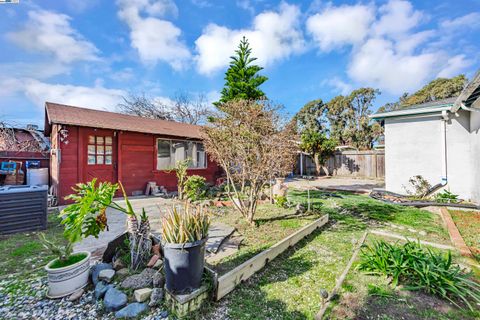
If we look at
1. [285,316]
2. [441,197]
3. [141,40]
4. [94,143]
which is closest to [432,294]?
[285,316]

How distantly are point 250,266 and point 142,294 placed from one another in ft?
4.13

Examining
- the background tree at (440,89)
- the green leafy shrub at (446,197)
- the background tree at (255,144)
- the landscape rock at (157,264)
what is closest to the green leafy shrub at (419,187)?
the green leafy shrub at (446,197)

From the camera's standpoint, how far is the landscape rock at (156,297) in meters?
2.01

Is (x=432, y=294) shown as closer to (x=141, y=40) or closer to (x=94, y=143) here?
(x=94, y=143)

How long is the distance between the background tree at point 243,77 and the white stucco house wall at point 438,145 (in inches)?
226

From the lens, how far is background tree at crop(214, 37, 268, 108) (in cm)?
1071

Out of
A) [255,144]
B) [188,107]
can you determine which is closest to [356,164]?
[255,144]

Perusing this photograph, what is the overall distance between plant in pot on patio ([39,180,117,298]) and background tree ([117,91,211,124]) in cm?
1677

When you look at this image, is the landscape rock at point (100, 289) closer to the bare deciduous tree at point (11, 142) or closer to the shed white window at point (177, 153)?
the shed white window at point (177, 153)

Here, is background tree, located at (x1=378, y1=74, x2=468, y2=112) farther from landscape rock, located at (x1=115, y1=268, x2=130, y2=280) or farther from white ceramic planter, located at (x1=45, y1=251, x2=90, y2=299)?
white ceramic planter, located at (x1=45, y1=251, x2=90, y2=299)

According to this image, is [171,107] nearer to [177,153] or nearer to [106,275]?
[177,153]

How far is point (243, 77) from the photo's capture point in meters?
10.9

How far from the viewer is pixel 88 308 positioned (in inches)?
79.7

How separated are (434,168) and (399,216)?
3.58 metres
